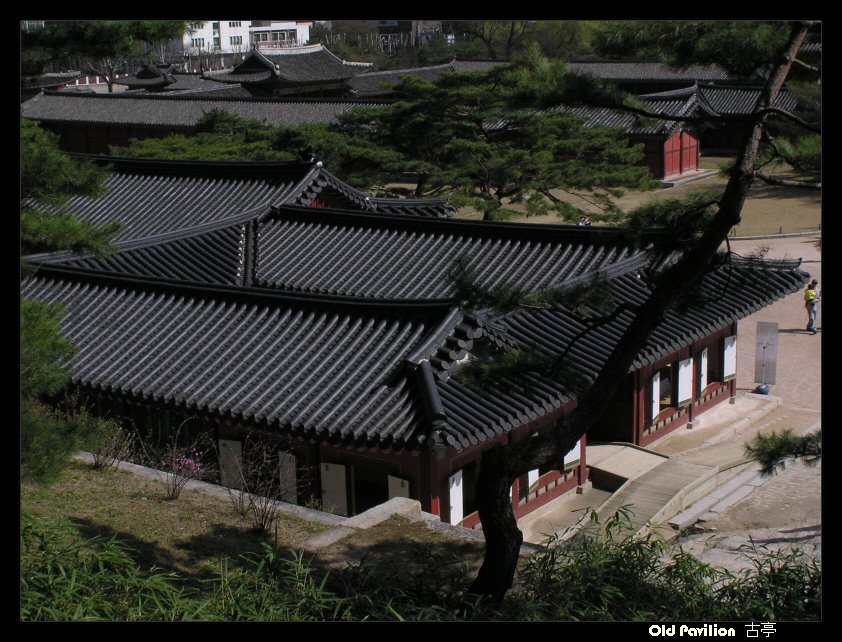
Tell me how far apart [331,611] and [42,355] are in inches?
111

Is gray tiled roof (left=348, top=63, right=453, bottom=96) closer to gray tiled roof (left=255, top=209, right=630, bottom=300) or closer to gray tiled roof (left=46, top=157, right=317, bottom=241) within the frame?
gray tiled roof (left=46, top=157, right=317, bottom=241)

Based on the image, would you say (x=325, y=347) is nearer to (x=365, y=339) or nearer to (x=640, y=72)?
(x=365, y=339)

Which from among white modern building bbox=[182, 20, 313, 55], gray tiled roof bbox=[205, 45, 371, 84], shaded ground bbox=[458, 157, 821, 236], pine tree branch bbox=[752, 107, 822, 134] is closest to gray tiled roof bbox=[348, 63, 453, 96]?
gray tiled roof bbox=[205, 45, 371, 84]

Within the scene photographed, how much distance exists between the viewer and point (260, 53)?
5809 centimetres

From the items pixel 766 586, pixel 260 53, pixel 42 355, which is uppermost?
pixel 260 53

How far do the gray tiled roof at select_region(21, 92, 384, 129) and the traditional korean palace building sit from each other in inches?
988

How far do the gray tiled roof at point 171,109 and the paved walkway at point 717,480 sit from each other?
28.9 meters

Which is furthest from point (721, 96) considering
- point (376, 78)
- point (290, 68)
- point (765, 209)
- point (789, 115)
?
point (789, 115)

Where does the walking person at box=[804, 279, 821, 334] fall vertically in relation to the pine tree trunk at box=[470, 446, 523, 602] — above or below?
below

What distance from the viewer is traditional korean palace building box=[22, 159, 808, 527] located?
12195mm

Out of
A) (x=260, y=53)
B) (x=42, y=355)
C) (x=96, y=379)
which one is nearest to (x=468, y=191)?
(x=96, y=379)

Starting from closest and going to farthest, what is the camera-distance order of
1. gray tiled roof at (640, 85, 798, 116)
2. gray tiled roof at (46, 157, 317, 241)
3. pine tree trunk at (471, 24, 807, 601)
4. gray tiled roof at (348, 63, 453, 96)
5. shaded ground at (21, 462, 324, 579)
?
pine tree trunk at (471, 24, 807, 601) → shaded ground at (21, 462, 324, 579) → gray tiled roof at (46, 157, 317, 241) → gray tiled roof at (640, 85, 798, 116) → gray tiled roof at (348, 63, 453, 96)

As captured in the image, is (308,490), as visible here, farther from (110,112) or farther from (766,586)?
(110,112)

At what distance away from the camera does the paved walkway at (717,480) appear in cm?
1395
